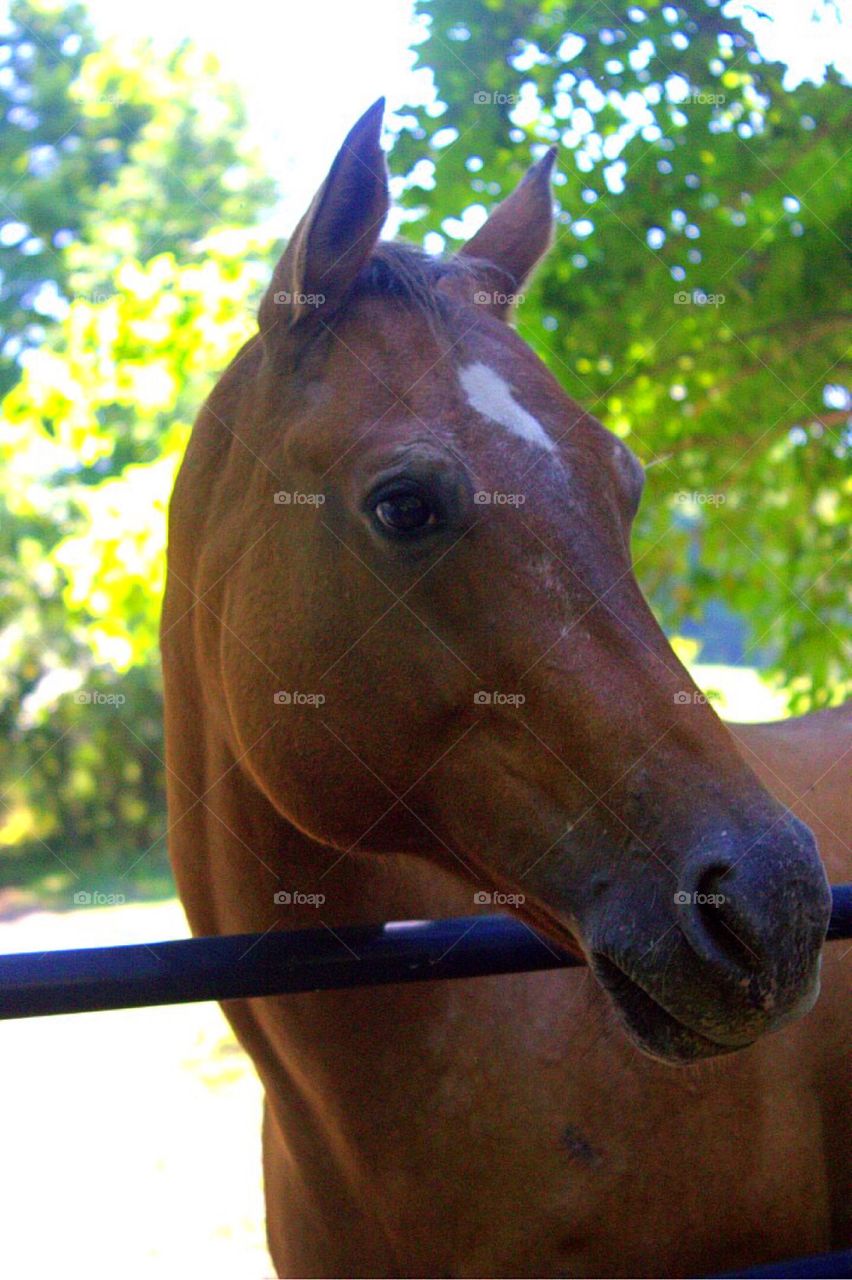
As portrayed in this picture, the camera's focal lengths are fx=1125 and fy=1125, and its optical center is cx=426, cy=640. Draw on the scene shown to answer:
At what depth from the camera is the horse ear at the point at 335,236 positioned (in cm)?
181

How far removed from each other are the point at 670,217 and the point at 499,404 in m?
3.08

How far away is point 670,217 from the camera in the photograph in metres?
4.42

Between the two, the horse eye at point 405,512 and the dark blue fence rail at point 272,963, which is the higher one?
the horse eye at point 405,512

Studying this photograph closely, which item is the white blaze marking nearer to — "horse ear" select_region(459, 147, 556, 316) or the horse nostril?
"horse ear" select_region(459, 147, 556, 316)

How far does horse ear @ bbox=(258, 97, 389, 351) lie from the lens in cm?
181

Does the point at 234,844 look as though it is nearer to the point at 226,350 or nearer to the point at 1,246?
the point at 226,350

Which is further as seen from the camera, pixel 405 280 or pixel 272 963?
pixel 405 280

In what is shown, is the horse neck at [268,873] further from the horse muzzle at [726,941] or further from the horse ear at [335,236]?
the horse ear at [335,236]

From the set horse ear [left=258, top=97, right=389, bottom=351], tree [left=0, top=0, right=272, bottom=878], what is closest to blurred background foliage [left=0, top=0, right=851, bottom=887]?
horse ear [left=258, top=97, right=389, bottom=351]

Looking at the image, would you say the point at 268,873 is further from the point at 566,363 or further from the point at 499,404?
the point at 566,363

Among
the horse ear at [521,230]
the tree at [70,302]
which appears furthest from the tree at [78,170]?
the horse ear at [521,230]

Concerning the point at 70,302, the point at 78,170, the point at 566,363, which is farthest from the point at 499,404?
the point at 78,170

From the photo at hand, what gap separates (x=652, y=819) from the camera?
4.92 feet

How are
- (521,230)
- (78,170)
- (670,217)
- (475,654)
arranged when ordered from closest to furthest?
1. (475,654)
2. (521,230)
3. (670,217)
4. (78,170)
